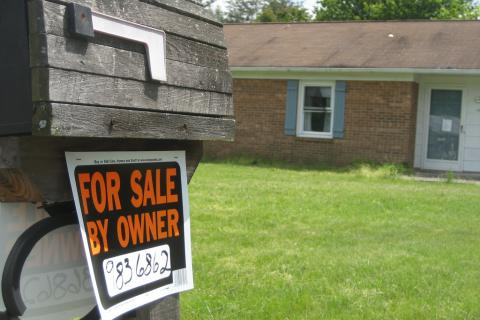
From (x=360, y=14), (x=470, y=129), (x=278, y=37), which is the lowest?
(x=470, y=129)

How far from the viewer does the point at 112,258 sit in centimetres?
217

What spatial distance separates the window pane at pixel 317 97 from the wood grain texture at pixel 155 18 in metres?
15.7

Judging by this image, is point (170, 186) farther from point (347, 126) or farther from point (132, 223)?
point (347, 126)

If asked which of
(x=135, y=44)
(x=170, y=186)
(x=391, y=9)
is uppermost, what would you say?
(x=391, y=9)

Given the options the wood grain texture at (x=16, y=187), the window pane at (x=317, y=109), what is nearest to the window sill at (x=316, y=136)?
the window pane at (x=317, y=109)

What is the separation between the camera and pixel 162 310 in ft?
8.67

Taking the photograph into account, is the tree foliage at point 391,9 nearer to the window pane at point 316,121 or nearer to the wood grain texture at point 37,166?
the window pane at point 316,121

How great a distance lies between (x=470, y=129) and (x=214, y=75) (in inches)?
614

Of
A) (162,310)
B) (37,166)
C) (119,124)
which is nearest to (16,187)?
(37,166)

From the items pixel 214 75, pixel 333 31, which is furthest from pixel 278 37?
pixel 214 75

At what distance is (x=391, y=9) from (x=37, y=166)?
4131 cm

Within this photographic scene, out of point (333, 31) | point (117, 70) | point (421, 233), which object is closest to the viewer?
point (117, 70)

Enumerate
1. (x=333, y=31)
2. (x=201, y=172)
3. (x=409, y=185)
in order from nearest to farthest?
(x=409, y=185) → (x=201, y=172) → (x=333, y=31)

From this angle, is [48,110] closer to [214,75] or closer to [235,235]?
[214,75]
